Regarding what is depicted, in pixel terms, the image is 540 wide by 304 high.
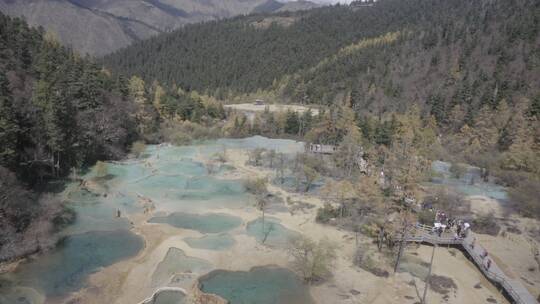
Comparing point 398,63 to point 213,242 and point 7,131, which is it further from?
point 7,131

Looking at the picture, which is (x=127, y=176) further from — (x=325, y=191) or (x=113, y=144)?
(x=325, y=191)

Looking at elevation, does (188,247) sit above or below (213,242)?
below

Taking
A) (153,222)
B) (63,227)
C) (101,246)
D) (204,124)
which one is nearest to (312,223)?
→ (153,222)

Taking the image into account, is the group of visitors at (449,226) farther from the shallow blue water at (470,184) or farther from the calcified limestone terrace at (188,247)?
the shallow blue water at (470,184)

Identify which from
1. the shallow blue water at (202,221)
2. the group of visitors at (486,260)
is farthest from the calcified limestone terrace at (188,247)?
the group of visitors at (486,260)

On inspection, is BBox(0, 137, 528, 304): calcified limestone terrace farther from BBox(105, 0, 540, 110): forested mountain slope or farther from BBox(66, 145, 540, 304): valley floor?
BBox(105, 0, 540, 110): forested mountain slope

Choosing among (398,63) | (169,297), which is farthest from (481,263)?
(398,63)

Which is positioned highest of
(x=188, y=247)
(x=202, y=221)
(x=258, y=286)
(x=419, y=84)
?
(x=419, y=84)
